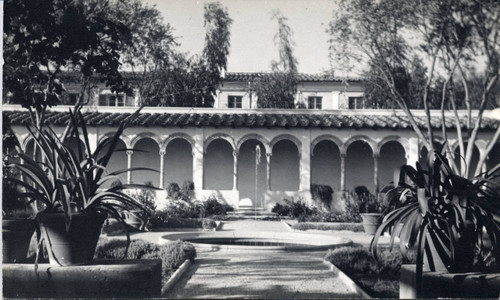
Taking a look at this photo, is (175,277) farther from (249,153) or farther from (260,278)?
(249,153)

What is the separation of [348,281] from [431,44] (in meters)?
9.14

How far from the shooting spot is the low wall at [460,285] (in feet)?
17.4

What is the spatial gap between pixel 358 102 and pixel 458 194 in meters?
21.8

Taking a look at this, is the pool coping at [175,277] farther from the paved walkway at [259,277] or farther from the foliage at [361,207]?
the foliage at [361,207]

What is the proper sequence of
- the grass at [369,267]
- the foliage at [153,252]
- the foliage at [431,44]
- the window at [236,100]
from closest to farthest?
the grass at [369,267], the foliage at [153,252], the foliage at [431,44], the window at [236,100]

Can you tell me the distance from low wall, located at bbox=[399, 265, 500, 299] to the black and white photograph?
A: 0.01 m

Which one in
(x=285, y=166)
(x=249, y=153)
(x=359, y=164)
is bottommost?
(x=285, y=166)

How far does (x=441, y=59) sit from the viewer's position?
1445 centimetres

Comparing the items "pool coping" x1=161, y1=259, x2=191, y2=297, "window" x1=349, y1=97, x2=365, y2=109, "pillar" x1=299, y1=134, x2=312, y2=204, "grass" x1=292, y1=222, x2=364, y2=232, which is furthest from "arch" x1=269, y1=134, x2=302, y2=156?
"pool coping" x1=161, y1=259, x2=191, y2=297

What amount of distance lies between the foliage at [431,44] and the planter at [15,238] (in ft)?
26.1

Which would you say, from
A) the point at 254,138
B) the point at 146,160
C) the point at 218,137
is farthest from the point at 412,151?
the point at 146,160

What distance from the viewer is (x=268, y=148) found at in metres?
21.8

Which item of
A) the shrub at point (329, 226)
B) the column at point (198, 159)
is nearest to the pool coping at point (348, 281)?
Result: the shrub at point (329, 226)

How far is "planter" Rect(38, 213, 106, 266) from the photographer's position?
18.1 feet
